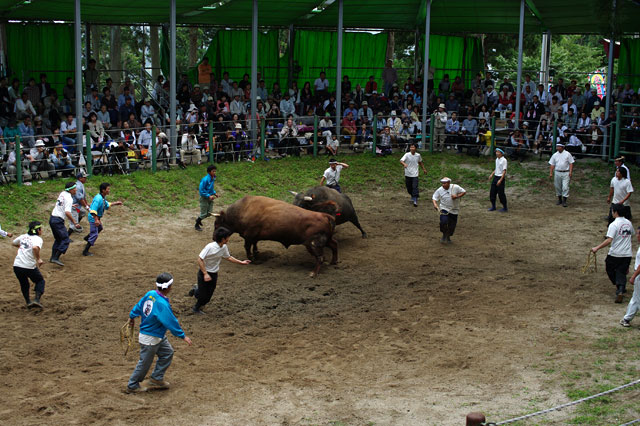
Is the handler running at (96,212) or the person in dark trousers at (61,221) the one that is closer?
the person in dark trousers at (61,221)

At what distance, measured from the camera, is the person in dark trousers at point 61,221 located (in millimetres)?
13695

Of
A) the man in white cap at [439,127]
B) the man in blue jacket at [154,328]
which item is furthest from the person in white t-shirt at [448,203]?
the man in white cap at [439,127]

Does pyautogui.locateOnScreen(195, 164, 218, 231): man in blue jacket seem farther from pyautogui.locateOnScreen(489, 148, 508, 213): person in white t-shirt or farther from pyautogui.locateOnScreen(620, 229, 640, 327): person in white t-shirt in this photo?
pyautogui.locateOnScreen(620, 229, 640, 327): person in white t-shirt

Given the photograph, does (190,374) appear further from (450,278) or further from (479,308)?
(450,278)

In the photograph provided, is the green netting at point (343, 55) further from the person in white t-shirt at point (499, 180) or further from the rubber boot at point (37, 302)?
the rubber boot at point (37, 302)

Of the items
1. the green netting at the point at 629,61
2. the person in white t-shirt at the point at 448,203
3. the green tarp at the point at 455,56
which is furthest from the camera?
the green tarp at the point at 455,56

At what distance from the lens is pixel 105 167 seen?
64.6 ft

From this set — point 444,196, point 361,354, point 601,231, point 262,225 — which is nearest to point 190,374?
point 361,354

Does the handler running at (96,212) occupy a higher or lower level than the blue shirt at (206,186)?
lower

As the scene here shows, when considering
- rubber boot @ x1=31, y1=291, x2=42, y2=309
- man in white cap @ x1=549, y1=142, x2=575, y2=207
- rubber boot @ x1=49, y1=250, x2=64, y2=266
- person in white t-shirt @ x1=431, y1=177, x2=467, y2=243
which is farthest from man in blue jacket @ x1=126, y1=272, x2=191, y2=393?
man in white cap @ x1=549, y1=142, x2=575, y2=207

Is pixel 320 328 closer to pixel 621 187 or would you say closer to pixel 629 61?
pixel 621 187

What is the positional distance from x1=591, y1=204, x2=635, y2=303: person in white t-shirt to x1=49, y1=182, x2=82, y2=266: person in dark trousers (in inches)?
353

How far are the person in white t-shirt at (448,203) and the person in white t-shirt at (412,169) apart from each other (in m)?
2.78

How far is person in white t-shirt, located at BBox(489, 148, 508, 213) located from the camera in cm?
1856
